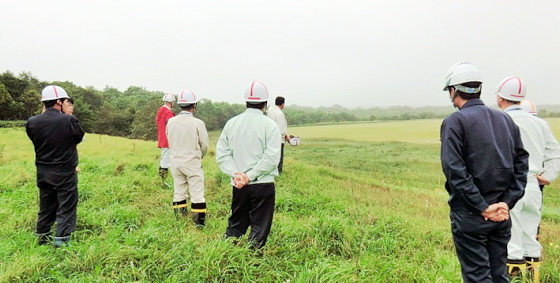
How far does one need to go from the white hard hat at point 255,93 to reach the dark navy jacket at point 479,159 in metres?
1.88

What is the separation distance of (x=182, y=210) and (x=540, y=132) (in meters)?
5.00

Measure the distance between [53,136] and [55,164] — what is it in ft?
1.18

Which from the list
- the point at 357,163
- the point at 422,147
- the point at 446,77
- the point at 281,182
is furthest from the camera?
the point at 422,147

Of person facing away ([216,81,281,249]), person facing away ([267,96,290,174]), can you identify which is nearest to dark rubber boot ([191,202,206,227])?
person facing away ([216,81,281,249])

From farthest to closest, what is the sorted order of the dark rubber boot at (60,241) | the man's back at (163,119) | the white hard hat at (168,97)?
the white hard hat at (168,97) < the man's back at (163,119) < the dark rubber boot at (60,241)

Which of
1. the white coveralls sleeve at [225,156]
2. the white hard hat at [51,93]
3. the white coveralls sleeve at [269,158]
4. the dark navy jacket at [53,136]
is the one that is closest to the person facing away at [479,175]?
the white coveralls sleeve at [269,158]

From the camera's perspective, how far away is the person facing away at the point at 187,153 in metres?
4.92

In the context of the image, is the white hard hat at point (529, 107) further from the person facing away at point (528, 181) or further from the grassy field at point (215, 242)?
the grassy field at point (215, 242)

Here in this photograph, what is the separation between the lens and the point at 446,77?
8.64 feet

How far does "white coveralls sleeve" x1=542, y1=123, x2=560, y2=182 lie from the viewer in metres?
3.48

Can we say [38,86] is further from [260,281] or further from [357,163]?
[260,281]

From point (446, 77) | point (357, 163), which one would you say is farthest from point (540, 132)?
point (357, 163)

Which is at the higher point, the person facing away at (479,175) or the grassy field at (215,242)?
the person facing away at (479,175)

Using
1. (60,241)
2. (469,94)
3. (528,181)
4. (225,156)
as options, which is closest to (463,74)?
(469,94)
